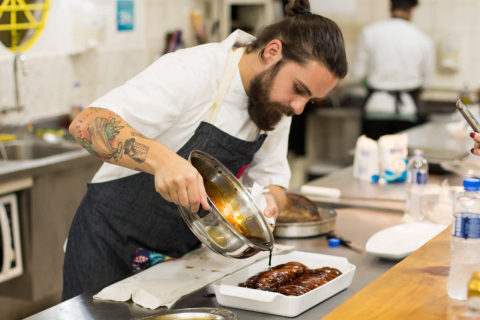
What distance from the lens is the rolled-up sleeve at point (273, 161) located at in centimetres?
197

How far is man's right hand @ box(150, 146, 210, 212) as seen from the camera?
4.06 feet

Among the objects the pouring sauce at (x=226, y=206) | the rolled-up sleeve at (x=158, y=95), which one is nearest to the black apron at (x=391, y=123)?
the rolled-up sleeve at (x=158, y=95)

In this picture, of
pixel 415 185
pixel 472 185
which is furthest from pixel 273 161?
pixel 472 185

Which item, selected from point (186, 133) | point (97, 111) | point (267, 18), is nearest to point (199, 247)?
point (186, 133)

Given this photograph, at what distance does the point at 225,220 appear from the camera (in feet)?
4.09

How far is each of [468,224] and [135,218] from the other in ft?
3.20

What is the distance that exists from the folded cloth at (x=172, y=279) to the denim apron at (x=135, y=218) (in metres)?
0.09

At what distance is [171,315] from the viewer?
1312 mm

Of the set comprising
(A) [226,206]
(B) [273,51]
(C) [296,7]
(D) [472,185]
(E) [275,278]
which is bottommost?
(E) [275,278]

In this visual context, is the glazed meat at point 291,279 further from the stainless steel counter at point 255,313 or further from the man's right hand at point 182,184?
the man's right hand at point 182,184

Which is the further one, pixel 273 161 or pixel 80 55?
pixel 80 55

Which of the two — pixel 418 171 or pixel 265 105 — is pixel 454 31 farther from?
pixel 265 105

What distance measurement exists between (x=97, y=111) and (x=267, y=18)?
14.5 feet

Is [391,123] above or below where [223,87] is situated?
below
